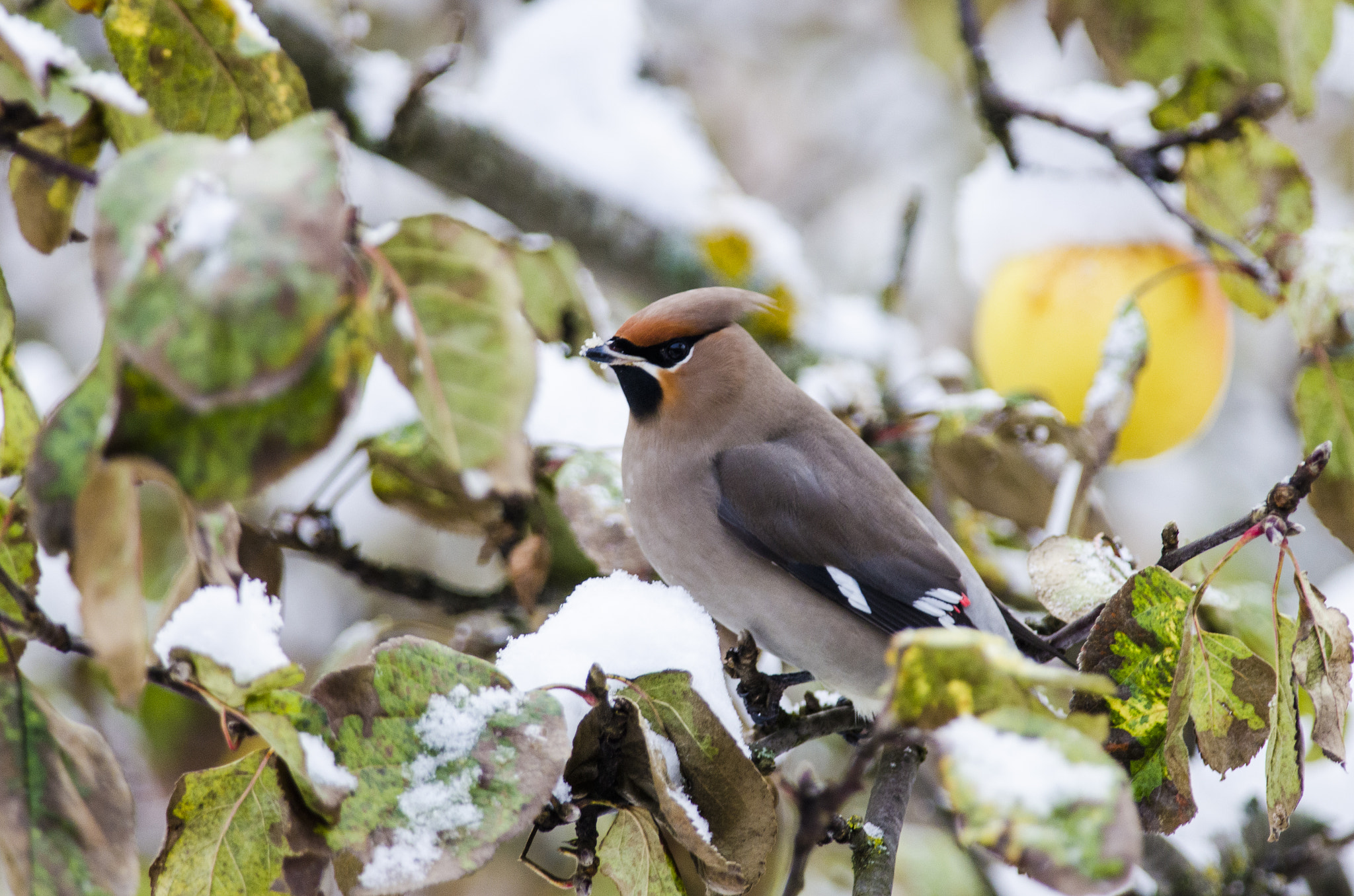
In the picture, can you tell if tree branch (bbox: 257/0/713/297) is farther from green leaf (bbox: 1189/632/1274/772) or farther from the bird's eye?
green leaf (bbox: 1189/632/1274/772)

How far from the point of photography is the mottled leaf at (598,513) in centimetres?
179

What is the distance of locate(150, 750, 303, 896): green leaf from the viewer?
1.10 metres

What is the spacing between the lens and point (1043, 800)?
0.82 meters

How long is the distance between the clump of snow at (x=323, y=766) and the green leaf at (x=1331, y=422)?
3.99 ft

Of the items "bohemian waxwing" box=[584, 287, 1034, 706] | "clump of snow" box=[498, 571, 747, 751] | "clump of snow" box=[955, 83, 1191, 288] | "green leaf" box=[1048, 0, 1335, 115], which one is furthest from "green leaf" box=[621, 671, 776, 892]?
"clump of snow" box=[955, 83, 1191, 288]

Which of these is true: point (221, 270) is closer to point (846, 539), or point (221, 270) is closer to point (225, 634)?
point (225, 634)

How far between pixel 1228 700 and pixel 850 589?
0.76m

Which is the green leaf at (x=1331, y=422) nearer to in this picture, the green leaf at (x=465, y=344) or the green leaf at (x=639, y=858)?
the green leaf at (x=639, y=858)

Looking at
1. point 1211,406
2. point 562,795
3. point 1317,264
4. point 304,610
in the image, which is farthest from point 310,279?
point 304,610

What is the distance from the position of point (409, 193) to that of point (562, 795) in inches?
160

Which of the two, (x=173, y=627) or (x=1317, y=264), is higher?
(x=1317, y=264)

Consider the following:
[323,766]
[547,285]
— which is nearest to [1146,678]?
[323,766]

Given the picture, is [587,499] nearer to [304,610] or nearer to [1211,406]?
[1211,406]

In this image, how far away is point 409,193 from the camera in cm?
490
